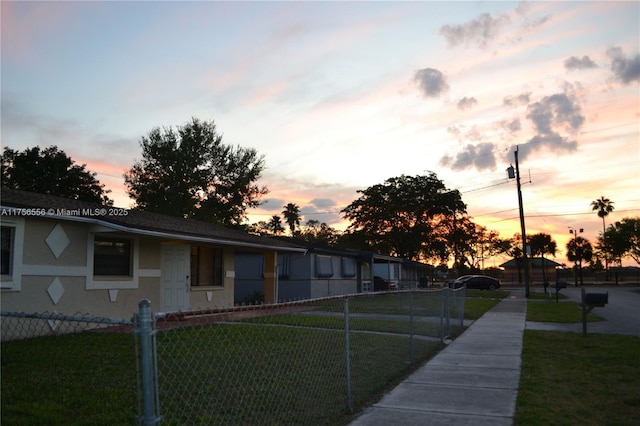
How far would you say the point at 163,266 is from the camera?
16.3 meters

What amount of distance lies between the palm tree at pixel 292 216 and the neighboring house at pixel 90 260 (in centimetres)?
7341

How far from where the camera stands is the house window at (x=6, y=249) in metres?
11.1

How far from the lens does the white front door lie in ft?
53.7

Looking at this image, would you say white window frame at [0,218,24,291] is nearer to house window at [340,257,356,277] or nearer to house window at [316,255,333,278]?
house window at [316,255,333,278]

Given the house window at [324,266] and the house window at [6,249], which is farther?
the house window at [324,266]

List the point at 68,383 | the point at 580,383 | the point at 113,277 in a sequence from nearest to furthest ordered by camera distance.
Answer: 1. the point at 68,383
2. the point at 580,383
3. the point at 113,277

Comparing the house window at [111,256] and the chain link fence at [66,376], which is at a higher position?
the house window at [111,256]

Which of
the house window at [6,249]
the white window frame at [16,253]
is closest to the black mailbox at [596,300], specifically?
the white window frame at [16,253]

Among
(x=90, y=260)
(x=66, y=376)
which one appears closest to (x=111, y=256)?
(x=90, y=260)

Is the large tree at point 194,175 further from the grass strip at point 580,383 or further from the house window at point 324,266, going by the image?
the grass strip at point 580,383

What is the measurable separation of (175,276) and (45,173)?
26071 millimetres

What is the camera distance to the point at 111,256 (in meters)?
13.9

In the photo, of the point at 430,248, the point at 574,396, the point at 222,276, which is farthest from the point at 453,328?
the point at 430,248

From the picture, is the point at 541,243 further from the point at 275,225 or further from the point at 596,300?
the point at 596,300
